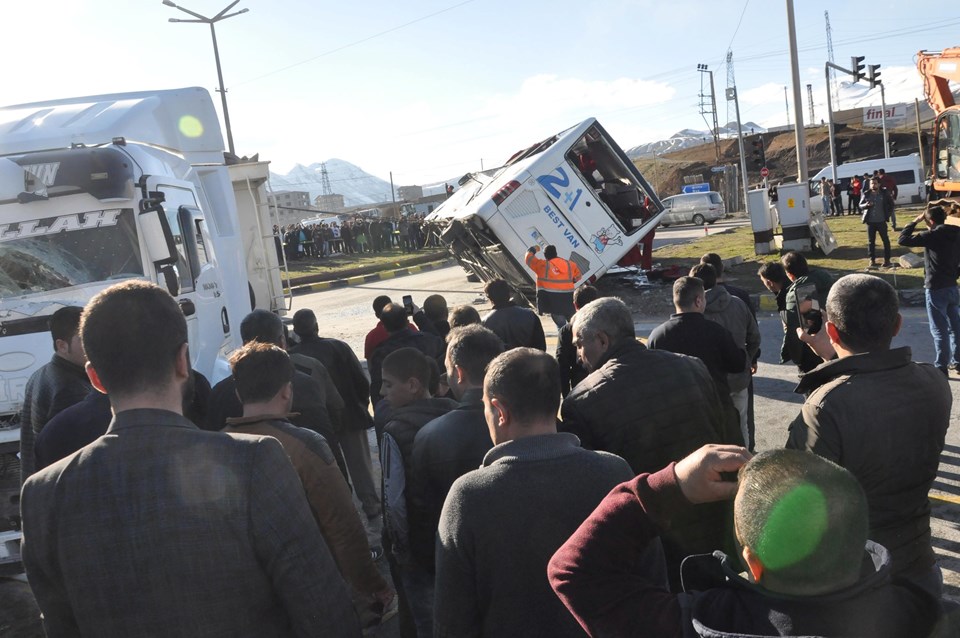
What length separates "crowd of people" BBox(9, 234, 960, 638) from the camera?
1.55 m

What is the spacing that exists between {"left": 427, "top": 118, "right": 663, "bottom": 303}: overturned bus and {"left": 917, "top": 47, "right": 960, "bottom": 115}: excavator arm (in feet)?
24.5

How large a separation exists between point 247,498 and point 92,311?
67 cm

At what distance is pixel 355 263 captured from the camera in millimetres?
28953

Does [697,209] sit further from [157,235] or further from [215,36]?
[157,235]

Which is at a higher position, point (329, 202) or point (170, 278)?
point (329, 202)

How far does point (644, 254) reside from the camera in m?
15.9

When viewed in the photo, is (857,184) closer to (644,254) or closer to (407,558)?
(644,254)

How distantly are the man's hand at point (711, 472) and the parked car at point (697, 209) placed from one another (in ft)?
121

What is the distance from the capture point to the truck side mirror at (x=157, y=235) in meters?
6.05

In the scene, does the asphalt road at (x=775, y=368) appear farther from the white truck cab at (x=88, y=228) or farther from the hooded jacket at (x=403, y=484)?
the white truck cab at (x=88, y=228)

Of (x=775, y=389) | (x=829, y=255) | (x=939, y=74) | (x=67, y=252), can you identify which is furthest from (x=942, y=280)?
(x=939, y=74)

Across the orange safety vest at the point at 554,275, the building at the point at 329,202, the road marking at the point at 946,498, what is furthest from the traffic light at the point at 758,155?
the building at the point at 329,202

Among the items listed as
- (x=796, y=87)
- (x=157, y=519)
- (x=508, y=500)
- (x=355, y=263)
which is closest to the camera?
(x=157, y=519)

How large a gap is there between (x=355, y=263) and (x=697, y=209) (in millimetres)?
17761
